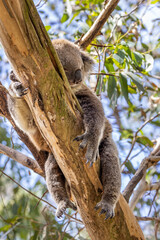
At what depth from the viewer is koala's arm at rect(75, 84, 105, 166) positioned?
77.4 inches

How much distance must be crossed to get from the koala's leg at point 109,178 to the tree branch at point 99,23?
106 centimetres

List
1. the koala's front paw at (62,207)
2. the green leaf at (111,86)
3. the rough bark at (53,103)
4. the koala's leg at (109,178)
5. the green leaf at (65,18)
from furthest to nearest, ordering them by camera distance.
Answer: the green leaf at (65,18)
the green leaf at (111,86)
the koala's front paw at (62,207)
the koala's leg at (109,178)
the rough bark at (53,103)

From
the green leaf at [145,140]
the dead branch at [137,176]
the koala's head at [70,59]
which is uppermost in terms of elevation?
the koala's head at [70,59]

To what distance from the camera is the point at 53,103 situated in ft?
5.93

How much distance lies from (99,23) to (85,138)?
1.32 meters

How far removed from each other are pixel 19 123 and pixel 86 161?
805mm

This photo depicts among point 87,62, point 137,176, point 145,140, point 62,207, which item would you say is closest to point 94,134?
point 62,207

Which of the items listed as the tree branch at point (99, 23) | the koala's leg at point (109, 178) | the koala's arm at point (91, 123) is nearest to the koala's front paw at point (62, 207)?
the koala's leg at point (109, 178)

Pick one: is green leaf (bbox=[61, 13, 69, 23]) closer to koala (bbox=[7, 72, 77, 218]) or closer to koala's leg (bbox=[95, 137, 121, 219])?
koala (bbox=[7, 72, 77, 218])

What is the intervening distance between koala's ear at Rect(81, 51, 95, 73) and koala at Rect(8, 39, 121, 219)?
57mm

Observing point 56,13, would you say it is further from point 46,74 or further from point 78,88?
point 46,74

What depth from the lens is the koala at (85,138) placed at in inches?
80.0

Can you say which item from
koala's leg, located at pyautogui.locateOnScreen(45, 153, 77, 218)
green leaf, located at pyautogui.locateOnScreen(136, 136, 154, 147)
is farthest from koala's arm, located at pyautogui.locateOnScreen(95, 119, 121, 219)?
green leaf, located at pyautogui.locateOnScreen(136, 136, 154, 147)

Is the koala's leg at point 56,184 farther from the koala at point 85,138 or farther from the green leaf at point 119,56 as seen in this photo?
the green leaf at point 119,56
